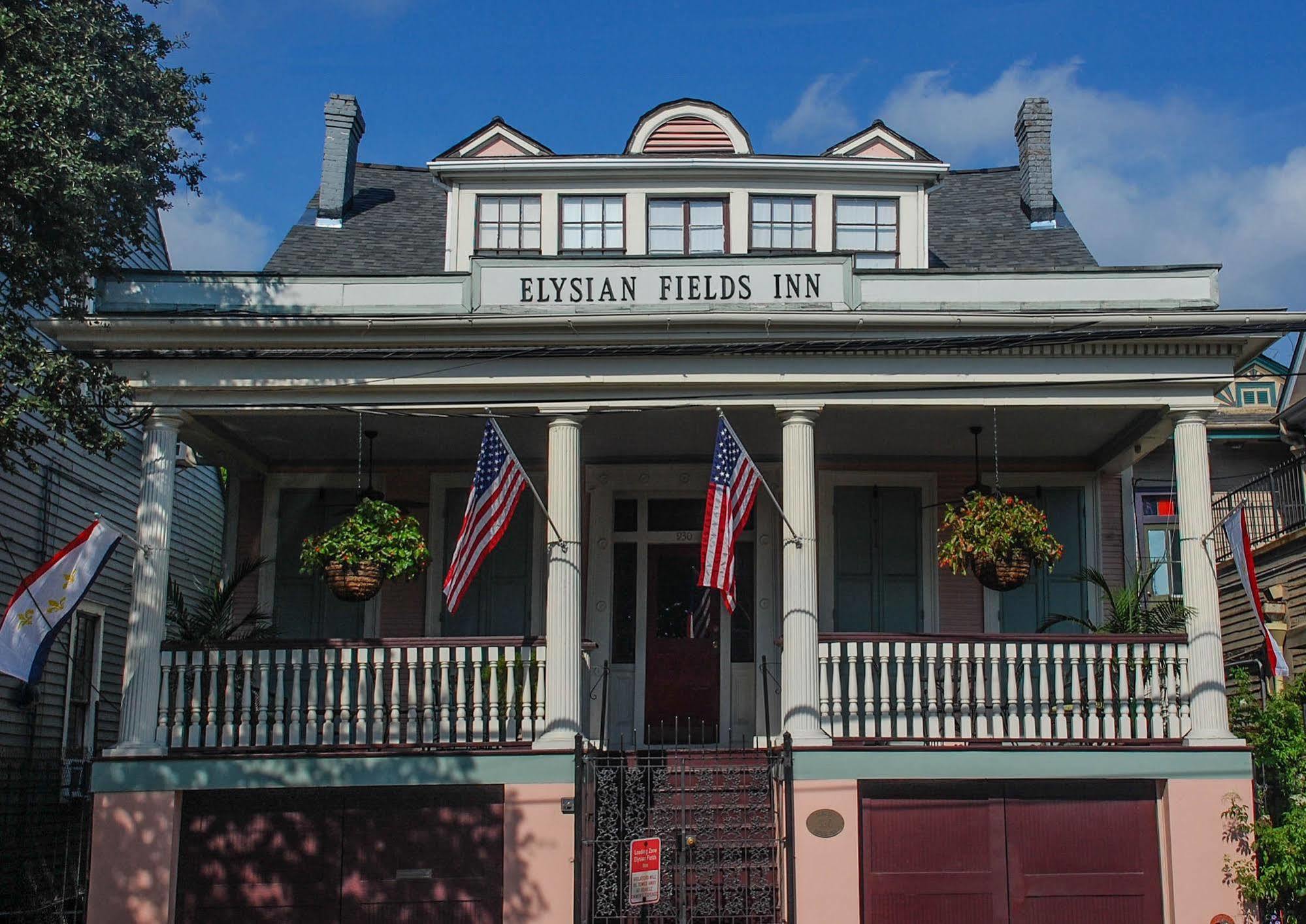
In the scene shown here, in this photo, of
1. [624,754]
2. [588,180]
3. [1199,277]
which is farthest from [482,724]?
[1199,277]

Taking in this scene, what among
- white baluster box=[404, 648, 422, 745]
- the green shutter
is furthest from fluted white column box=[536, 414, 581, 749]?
the green shutter

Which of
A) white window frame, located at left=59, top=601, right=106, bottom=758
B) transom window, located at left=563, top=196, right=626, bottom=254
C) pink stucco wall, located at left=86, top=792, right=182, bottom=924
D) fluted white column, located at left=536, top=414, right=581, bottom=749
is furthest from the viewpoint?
white window frame, located at left=59, top=601, right=106, bottom=758

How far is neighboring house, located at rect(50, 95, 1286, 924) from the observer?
11719 millimetres

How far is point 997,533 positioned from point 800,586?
199 centimetres

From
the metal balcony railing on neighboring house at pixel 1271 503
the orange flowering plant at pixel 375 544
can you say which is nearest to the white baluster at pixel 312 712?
the orange flowering plant at pixel 375 544

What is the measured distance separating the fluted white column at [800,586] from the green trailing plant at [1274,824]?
12.0 feet

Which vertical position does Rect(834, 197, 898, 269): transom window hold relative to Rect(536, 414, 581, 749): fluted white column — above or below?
above

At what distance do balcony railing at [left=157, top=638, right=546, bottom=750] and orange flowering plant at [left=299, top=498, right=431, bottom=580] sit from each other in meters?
0.75

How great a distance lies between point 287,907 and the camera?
11.7 meters

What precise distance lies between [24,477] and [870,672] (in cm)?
959

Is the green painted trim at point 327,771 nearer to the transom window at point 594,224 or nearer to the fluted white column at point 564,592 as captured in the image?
the fluted white column at point 564,592

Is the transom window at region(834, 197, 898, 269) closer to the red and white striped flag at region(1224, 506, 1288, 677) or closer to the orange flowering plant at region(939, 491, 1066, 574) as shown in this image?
the orange flowering plant at region(939, 491, 1066, 574)

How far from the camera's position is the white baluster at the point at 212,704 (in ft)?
39.5

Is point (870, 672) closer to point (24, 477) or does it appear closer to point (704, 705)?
point (704, 705)
